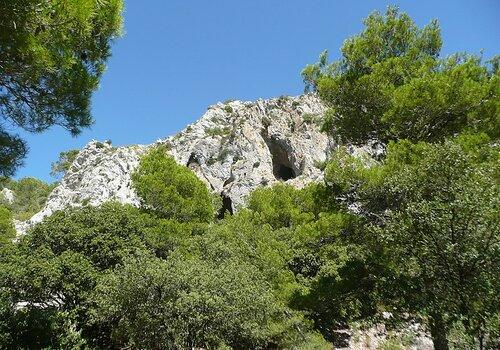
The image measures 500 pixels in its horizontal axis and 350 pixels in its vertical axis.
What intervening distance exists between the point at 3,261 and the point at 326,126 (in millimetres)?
14974

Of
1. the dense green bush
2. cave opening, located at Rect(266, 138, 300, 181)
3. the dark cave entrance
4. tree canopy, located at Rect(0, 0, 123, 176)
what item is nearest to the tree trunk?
tree canopy, located at Rect(0, 0, 123, 176)

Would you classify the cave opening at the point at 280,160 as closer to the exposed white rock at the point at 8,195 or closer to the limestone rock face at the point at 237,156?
the limestone rock face at the point at 237,156

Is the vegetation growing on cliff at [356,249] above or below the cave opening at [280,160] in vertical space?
below

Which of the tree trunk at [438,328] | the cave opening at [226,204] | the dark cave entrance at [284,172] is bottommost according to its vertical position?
the tree trunk at [438,328]

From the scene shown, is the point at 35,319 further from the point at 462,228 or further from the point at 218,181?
the point at 218,181

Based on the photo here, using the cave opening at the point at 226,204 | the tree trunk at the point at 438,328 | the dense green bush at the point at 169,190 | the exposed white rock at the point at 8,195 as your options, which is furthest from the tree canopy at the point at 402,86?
the exposed white rock at the point at 8,195

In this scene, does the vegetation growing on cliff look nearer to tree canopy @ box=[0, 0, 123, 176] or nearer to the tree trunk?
the tree trunk

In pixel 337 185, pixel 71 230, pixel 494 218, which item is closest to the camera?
pixel 494 218

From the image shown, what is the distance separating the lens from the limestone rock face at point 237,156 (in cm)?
3975

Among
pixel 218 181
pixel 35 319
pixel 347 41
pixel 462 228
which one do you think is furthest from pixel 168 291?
pixel 218 181

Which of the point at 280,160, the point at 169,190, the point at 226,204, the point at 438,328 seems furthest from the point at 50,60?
the point at 280,160

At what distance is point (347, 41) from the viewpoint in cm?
1009

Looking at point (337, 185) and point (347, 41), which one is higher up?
point (347, 41)

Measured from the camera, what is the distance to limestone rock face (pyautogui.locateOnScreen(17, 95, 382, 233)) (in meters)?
39.8
